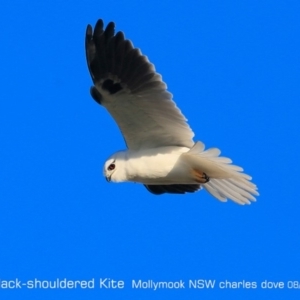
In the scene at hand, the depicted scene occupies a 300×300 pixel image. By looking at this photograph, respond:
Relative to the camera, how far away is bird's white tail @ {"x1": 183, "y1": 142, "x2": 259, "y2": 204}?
12305 millimetres

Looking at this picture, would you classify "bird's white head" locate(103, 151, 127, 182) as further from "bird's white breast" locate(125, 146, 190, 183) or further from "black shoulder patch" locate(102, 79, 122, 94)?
"black shoulder patch" locate(102, 79, 122, 94)

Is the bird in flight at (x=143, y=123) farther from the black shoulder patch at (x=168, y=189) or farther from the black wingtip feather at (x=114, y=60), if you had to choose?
the black shoulder patch at (x=168, y=189)

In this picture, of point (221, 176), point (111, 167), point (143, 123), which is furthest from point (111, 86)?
point (221, 176)

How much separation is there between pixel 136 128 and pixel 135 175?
49cm

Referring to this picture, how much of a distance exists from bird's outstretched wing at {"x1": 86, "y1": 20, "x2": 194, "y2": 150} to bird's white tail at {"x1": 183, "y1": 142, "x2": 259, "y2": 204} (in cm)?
38

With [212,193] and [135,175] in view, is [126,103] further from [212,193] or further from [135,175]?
[212,193]

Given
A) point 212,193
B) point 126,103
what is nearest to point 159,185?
point 212,193

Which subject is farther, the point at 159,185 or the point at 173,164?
the point at 159,185

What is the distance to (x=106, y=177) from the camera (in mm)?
12672

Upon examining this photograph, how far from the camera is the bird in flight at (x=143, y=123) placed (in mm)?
12141

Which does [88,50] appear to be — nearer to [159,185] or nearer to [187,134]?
[187,134]

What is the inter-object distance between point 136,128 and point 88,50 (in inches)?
39.7

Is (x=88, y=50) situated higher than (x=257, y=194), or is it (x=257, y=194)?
(x=88, y=50)

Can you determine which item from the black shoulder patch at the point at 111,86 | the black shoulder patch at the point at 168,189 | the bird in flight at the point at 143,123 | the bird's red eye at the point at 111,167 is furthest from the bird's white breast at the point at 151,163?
the black shoulder patch at the point at 168,189
